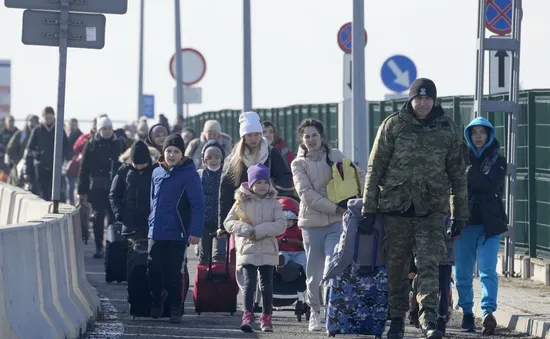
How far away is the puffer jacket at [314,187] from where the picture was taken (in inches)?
584

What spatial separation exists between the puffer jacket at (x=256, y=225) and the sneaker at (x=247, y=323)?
1.46 feet

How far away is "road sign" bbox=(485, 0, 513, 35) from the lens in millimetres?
20422

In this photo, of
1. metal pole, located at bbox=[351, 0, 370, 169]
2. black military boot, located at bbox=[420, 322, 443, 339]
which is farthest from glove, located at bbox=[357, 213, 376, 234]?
metal pole, located at bbox=[351, 0, 370, 169]

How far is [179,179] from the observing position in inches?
604

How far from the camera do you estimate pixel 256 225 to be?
14.7 metres

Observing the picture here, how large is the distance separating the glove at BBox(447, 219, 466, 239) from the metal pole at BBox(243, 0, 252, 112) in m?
13.1

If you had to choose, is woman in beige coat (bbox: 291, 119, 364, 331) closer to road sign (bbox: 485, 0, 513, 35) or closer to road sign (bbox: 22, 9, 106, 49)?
road sign (bbox: 22, 9, 106, 49)

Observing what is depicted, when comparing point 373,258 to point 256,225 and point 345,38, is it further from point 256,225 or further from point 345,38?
point 345,38

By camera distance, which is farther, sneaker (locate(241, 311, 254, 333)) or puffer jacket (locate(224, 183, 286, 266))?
Result: puffer jacket (locate(224, 183, 286, 266))

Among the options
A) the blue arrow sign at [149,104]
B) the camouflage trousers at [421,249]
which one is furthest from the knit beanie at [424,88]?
the blue arrow sign at [149,104]

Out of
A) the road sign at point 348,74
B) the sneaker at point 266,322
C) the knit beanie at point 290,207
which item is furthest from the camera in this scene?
the road sign at point 348,74

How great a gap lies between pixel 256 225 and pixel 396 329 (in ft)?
5.99

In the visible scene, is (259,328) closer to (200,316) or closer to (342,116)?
(200,316)

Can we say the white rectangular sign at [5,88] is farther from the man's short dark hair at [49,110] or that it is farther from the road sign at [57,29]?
the road sign at [57,29]
